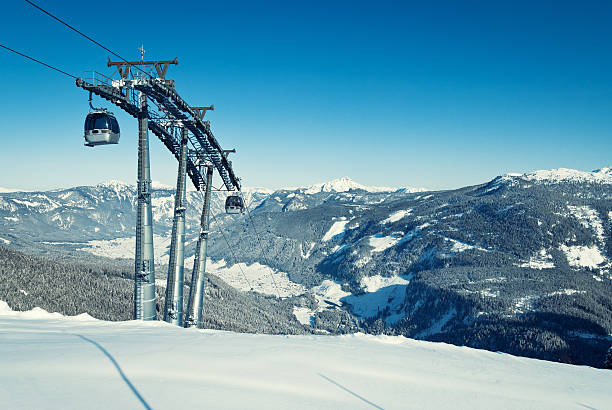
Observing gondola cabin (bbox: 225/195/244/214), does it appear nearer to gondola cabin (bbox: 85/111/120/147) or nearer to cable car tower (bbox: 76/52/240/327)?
cable car tower (bbox: 76/52/240/327)

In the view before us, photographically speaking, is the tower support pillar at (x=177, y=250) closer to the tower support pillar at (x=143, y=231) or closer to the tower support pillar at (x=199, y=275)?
the tower support pillar at (x=143, y=231)

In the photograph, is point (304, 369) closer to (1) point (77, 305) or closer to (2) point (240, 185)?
(2) point (240, 185)

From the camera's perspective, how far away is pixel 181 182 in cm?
2412

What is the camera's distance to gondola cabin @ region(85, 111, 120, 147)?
16.8 metres

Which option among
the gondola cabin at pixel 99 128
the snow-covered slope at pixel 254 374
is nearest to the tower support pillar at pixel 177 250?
the gondola cabin at pixel 99 128

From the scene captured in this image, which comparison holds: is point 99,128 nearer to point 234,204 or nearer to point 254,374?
point 254,374

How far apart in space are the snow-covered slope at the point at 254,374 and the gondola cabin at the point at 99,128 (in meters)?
8.47

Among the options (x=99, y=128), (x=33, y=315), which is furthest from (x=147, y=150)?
(x=33, y=315)

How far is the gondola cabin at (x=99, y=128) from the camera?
16766 millimetres

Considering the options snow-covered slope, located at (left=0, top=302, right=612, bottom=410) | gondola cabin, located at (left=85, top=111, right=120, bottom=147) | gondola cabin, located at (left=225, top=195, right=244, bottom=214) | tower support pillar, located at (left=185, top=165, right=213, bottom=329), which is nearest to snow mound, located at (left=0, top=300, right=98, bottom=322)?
snow-covered slope, located at (left=0, top=302, right=612, bottom=410)

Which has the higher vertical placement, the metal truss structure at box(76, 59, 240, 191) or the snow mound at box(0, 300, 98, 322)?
the metal truss structure at box(76, 59, 240, 191)

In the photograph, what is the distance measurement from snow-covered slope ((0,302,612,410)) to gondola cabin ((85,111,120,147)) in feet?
27.8

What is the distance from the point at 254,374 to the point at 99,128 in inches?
524

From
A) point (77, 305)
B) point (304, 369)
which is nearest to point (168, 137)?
point (304, 369)
